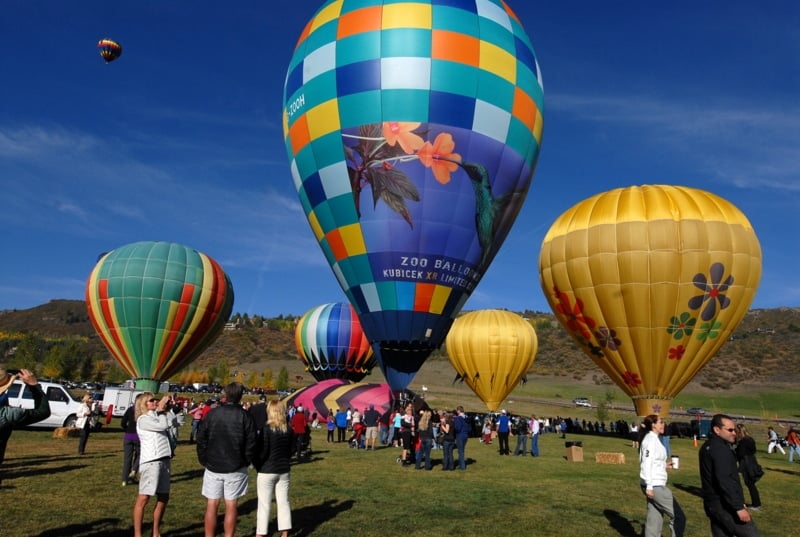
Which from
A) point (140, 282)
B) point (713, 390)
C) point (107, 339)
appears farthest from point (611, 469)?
point (713, 390)

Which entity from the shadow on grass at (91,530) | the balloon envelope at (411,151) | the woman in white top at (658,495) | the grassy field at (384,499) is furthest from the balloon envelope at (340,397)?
the woman in white top at (658,495)

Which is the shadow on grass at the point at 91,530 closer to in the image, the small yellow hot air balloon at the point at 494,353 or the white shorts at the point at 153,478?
the white shorts at the point at 153,478

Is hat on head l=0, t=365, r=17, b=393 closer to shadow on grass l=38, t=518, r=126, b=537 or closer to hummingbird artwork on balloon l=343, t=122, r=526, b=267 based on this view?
shadow on grass l=38, t=518, r=126, b=537

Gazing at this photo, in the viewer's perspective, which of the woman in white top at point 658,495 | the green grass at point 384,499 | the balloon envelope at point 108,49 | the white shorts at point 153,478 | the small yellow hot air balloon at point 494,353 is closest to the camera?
the white shorts at point 153,478

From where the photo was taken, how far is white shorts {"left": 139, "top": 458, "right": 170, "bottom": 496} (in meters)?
6.62

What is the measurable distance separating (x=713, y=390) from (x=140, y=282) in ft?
302

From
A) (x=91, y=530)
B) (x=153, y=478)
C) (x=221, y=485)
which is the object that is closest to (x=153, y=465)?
(x=153, y=478)

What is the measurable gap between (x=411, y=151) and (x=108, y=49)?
1463 inches

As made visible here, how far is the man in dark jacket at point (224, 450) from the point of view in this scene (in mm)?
6191

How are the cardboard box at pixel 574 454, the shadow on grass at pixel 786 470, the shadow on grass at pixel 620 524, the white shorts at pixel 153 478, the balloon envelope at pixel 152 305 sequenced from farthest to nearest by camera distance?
the balloon envelope at pixel 152 305, the cardboard box at pixel 574 454, the shadow on grass at pixel 786 470, the shadow on grass at pixel 620 524, the white shorts at pixel 153 478

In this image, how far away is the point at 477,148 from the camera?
19.7 meters

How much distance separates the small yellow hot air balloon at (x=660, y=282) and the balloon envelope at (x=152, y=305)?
22.8 metres

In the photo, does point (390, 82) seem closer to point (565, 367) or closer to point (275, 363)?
point (565, 367)

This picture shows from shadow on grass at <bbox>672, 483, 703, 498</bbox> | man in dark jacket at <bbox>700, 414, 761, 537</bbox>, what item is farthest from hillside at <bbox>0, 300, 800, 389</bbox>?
man in dark jacket at <bbox>700, 414, 761, 537</bbox>
